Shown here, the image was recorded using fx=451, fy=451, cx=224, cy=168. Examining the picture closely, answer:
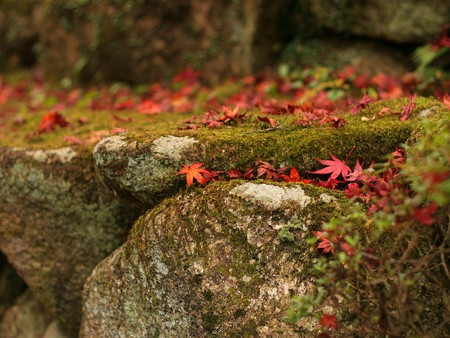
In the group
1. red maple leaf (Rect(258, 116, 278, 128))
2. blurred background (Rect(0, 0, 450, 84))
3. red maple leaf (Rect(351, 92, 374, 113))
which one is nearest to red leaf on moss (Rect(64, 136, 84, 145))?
red maple leaf (Rect(258, 116, 278, 128))

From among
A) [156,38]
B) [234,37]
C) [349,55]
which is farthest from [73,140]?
[349,55]

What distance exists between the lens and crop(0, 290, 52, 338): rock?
400 cm

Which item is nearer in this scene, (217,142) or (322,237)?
(322,237)

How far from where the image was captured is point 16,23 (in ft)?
25.6

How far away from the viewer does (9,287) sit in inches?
172

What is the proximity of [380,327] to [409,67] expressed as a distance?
4.06 metres

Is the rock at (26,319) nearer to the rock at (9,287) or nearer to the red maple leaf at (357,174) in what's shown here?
the rock at (9,287)

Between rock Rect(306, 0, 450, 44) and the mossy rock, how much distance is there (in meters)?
2.67

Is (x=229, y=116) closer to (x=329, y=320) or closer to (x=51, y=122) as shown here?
(x=329, y=320)

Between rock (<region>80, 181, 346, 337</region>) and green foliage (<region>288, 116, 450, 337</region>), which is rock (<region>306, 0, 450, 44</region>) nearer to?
green foliage (<region>288, 116, 450, 337</region>)

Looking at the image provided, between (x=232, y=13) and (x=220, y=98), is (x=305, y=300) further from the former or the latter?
(x=232, y=13)

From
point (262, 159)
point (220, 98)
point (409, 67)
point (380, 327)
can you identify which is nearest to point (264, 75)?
point (220, 98)

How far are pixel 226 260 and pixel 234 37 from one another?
155 inches

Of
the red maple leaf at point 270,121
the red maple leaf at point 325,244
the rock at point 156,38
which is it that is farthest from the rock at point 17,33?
the red maple leaf at point 325,244
